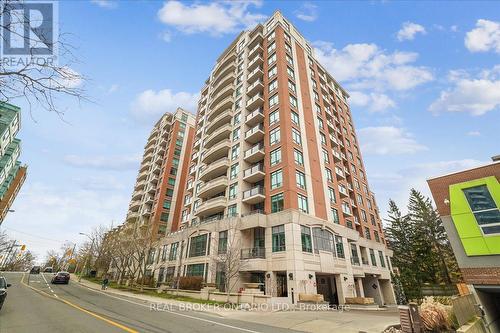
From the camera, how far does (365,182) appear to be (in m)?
51.9

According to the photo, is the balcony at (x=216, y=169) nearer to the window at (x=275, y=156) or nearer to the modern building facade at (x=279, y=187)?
the modern building facade at (x=279, y=187)

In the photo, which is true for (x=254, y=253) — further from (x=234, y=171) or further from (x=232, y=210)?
(x=234, y=171)

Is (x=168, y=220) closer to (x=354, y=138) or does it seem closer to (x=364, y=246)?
(x=364, y=246)

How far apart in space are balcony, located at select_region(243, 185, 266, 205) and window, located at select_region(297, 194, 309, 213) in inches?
178

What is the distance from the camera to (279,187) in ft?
99.0

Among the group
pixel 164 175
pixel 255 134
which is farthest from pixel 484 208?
pixel 164 175

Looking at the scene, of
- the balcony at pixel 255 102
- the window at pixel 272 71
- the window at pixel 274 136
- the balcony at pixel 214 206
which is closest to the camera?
the window at pixel 274 136

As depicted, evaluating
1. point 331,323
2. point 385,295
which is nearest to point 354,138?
point 385,295

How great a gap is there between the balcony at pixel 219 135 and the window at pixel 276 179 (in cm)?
1377

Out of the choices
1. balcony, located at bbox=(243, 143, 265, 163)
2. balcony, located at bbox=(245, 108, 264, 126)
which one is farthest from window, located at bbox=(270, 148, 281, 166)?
balcony, located at bbox=(245, 108, 264, 126)

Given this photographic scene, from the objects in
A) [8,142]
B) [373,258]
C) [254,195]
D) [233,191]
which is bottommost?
[373,258]

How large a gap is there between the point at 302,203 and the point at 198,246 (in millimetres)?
15875

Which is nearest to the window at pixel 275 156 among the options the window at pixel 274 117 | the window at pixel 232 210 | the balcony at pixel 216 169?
the window at pixel 274 117

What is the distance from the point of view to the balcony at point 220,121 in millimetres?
43344
